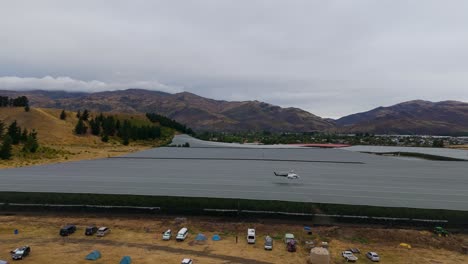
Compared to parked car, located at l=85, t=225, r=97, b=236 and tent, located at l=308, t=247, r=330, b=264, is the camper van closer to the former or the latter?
tent, located at l=308, t=247, r=330, b=264

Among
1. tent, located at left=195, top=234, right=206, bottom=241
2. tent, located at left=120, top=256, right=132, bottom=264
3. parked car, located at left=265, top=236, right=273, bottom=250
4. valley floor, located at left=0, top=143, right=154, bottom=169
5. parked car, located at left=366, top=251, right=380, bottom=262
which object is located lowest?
valley floor, located at left=0, top=143, right=154, bottom=169

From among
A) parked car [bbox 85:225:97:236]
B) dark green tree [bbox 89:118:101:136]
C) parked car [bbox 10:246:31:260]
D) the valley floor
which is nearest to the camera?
parked car [bbox 10:246:31:260]

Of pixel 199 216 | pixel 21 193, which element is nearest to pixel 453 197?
pixel 199 216

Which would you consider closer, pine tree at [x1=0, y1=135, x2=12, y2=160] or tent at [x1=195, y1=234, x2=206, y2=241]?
tent at [x1=195, y1=234, x2=206, y2=241]

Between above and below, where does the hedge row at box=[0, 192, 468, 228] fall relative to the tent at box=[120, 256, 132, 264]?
above

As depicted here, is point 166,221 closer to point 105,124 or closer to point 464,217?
point 464,217

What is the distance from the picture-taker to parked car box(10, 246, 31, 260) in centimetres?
3271

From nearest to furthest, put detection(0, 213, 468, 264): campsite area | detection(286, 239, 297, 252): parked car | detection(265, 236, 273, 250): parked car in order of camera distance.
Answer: detection(0, 213, 468, 264): campsite area, detection(286, 239, 297, 252): parked car, detection(265, 236, 273, 250): parked car

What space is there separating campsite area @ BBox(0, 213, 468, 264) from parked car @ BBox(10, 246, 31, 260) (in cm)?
60

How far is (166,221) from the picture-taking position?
148 ft

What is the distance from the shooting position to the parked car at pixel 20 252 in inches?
1288

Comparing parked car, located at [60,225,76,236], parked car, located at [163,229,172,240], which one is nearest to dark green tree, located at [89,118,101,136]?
parked car, located at [60,225,76,236]

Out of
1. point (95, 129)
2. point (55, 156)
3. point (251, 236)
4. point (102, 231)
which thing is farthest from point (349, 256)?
point (95, 129)

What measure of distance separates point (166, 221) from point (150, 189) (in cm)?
1290
